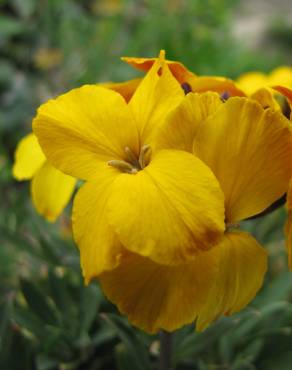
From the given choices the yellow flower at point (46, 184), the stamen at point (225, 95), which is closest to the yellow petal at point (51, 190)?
the yellow flower at point (46, 184)

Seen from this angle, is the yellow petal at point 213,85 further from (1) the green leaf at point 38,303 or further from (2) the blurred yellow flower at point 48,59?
(2) the blurred yellow flower at point 48,59

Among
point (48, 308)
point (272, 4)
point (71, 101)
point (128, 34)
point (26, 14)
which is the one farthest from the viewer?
point (272, 4)

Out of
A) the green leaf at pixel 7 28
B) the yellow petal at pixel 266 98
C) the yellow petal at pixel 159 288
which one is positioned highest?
the yellow petal at pixel 266 98

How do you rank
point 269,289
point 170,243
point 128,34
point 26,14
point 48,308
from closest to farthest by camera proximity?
point 170,243 → point 48,308 → point 269,289 → point 26,14 → point 128,34

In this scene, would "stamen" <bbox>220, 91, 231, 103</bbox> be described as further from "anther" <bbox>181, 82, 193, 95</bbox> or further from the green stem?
the green stem

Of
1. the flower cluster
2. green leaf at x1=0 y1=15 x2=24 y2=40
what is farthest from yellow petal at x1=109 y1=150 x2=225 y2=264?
green leaf at x1=0 y1=15 x2=24 y2=40

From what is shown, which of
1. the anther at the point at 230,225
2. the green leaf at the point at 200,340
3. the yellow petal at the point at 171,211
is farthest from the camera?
the green leaf at the point at 200,340

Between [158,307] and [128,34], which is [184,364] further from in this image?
[128,34]

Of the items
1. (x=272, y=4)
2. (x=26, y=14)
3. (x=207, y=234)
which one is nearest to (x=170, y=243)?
(x=207, y=234)

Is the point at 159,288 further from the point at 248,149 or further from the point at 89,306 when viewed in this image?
the point at 89,306
